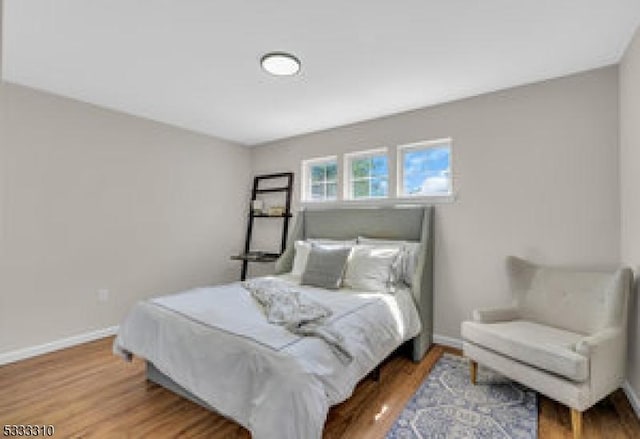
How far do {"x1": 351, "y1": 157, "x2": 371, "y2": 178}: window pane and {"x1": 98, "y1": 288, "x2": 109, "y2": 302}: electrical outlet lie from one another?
2.94 m

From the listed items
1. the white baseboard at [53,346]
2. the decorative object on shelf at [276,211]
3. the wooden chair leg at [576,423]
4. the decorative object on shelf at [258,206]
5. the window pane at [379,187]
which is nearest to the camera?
the wooden chair leg at [576,423]

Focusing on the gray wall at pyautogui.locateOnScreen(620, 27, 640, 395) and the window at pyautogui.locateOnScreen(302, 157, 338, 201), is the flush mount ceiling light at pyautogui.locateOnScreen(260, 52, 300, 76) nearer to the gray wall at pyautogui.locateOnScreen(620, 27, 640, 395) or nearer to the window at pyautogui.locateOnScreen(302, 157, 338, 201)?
the window at pyautogui.locateOnScreen(302, 157, 338, 201)

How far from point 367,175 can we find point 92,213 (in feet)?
9.53

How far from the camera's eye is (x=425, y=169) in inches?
134

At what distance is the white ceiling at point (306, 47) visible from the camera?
188 centimetres

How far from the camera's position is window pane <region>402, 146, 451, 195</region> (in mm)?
3275

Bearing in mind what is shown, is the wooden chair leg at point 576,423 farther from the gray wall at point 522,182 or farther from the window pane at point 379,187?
the window pane at point 379,187

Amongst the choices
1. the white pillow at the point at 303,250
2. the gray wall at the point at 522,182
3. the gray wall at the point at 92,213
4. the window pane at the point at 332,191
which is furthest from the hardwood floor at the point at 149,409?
the window pane at the point at 332,191

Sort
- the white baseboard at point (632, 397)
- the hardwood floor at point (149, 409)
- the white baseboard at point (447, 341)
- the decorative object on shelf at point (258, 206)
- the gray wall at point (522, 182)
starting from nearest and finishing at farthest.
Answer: the hardwood floor at point (149, 409) < the white baseboard at point (632, 397) < the gray wall at point (522, 182) < the white baseboard at point (447, 341) < the decorative object on shelf at point (258, 206)

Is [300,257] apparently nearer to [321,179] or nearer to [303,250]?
[303,250]

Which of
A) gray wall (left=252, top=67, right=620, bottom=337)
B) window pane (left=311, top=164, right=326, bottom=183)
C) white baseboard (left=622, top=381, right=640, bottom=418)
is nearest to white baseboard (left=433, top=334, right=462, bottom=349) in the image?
gray wall (left=252, top=67, right=620, bottom=337)

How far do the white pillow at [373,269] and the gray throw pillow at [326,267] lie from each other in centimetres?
8

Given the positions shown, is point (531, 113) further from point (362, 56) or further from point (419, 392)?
point (419, 392)

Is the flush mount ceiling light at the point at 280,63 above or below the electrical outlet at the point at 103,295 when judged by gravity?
above
